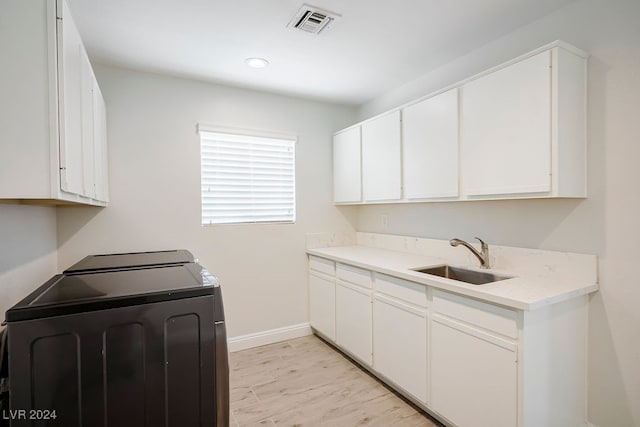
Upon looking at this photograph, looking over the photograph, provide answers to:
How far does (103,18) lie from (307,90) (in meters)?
1.70

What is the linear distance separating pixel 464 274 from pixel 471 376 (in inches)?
31.9

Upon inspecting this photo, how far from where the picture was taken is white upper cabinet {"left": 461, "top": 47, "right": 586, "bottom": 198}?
1.64 m

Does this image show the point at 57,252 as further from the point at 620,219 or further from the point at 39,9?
the point at 620,219

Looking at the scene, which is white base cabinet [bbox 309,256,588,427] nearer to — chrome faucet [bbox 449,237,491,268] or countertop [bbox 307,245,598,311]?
countertop [bbox 307,245,598,311]

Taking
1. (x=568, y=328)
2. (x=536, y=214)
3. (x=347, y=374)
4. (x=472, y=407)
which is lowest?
(x=347, y=374)

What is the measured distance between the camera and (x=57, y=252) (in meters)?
2.36

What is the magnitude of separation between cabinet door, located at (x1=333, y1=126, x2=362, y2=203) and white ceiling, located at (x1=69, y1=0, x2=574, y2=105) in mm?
599

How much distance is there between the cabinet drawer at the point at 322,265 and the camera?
2.97 meters

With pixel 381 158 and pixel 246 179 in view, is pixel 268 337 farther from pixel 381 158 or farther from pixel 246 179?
pixel 381 158

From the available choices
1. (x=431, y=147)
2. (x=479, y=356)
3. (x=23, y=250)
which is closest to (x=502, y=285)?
(x=479, y=356)

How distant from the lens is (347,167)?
3293 mm

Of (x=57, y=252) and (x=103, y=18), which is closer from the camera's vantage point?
(x=103, y=18)

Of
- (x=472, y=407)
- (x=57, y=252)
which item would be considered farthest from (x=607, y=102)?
(x=57, y=252)

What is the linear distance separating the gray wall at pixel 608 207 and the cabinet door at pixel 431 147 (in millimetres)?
553
